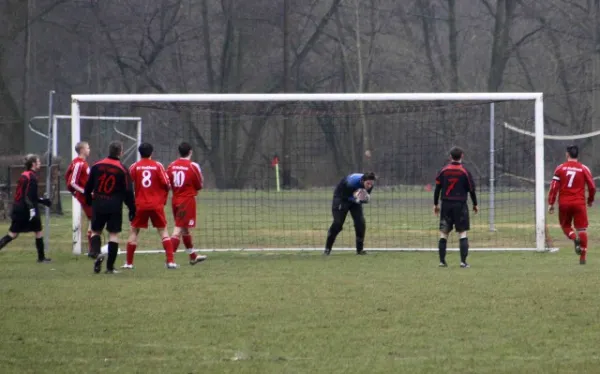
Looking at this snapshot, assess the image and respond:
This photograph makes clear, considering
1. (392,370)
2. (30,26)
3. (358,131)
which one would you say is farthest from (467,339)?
(30,26)

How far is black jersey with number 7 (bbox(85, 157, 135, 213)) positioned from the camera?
1516 cm

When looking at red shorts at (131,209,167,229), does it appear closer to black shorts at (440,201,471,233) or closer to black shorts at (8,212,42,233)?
black shorts at (8,212,42,233)

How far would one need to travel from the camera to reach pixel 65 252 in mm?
19859

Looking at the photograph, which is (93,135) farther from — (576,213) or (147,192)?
(576,213)

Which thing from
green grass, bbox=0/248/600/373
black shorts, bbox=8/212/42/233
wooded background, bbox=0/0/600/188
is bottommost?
green grass, bbox=0/248/600/373

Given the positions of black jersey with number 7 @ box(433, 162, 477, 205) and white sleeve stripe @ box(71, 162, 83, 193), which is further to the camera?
white sleeve stripe @ box(71, 162, 83, 193)

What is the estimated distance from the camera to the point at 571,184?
1669 centimetres

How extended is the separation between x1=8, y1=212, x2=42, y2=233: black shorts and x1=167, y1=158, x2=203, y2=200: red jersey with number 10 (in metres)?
2.35

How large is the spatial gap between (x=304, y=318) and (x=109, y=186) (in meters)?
5.45

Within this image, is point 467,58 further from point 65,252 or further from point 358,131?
point 65,252

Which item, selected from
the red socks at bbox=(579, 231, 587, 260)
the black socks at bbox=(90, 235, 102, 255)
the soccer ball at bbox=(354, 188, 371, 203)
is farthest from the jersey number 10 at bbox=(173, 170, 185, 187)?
the red socks at bbox=(579, 231, 587, 260)

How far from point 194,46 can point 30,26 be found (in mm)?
12696

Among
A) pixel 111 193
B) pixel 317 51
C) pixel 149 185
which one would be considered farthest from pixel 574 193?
pixel 317 51

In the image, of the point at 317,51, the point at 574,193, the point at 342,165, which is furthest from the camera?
the point at 317,51
